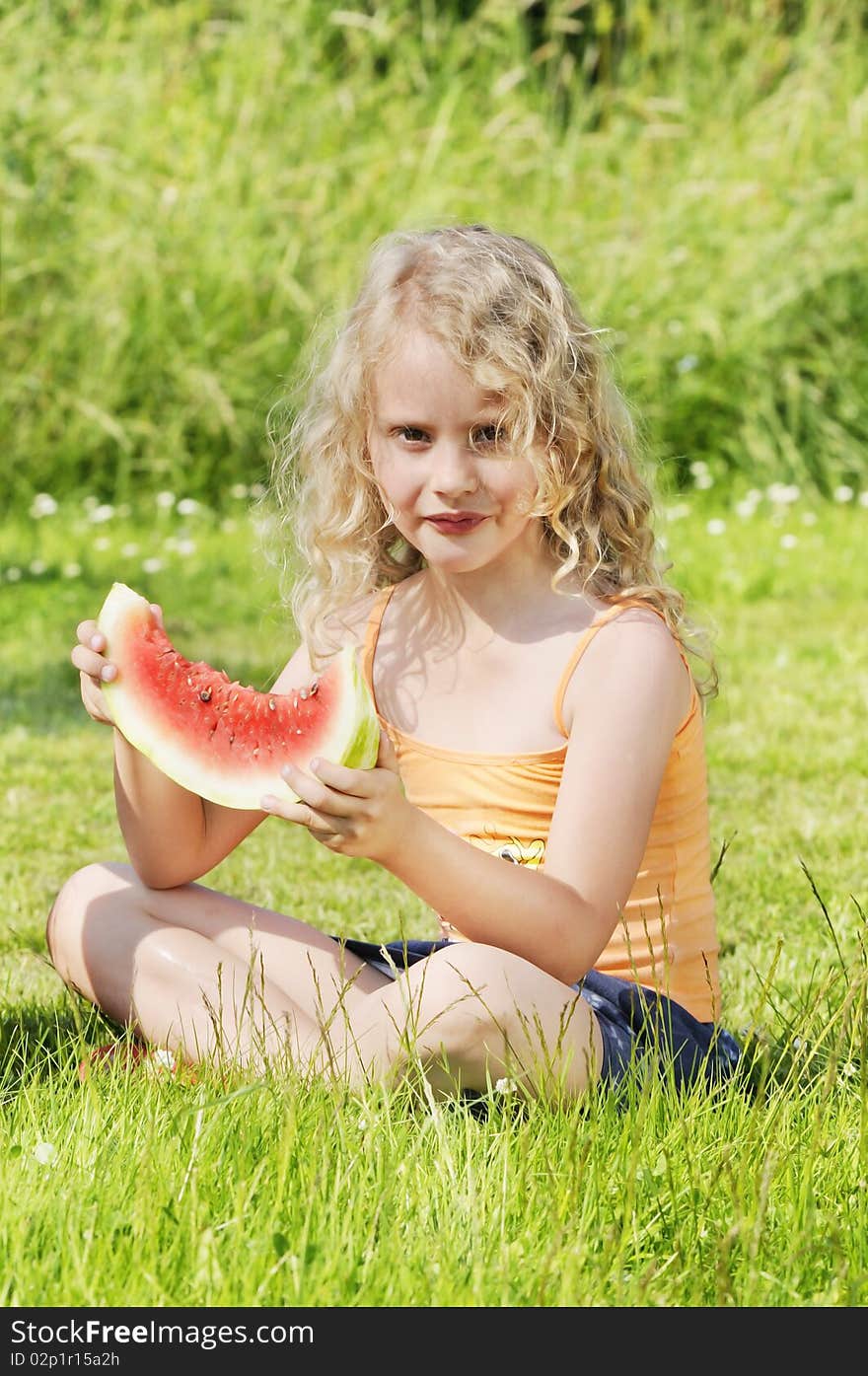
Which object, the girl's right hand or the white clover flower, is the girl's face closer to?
the girl's right hand

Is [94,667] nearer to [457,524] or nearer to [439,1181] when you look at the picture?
[457,524]

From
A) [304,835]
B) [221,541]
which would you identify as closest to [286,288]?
[221,541]

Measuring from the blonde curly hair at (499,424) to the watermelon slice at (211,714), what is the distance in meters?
0.31

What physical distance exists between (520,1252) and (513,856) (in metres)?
0.84

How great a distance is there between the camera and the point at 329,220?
8461mm

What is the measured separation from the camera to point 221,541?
7648mm

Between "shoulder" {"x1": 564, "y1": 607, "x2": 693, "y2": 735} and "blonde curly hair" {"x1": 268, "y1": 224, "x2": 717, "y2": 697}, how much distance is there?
0.31 ft

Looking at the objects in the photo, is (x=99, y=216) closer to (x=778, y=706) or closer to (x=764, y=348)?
(x=764, y=348)

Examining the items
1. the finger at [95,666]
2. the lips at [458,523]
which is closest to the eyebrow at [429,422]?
the lips at [458,523]

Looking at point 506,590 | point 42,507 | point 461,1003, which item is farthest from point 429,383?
point 42,507

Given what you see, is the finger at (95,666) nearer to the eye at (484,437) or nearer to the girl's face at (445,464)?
the girl's face at (445,464)

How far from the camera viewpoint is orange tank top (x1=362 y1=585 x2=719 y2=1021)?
2.75 m

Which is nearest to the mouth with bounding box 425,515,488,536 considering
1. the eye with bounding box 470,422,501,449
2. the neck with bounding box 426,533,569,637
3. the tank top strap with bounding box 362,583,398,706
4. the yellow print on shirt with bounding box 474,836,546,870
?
the eye with bounding box 470,422,501,449

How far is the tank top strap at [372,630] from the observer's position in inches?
118
